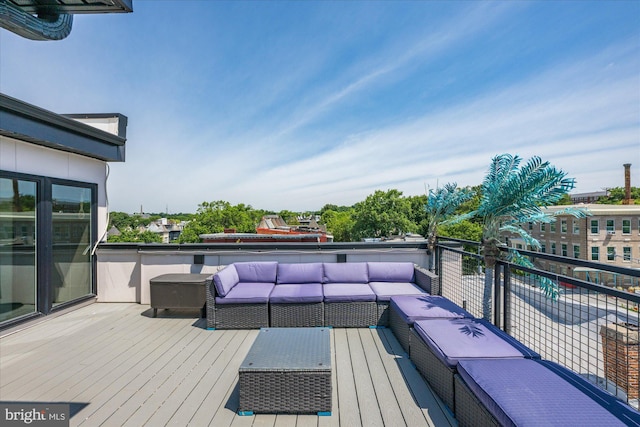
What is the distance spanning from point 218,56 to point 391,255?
712cm

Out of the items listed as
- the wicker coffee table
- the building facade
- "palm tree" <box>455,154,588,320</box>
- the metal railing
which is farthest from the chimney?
the wicker coffee table

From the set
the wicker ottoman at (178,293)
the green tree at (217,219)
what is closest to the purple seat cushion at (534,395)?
the wicker ottoman at (178,293)

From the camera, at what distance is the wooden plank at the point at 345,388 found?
1.95 meters

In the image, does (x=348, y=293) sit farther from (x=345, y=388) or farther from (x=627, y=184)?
(x=627, y=184)

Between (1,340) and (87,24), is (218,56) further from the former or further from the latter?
(1,340)

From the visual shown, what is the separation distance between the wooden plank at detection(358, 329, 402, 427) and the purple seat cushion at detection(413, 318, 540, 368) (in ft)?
1.61

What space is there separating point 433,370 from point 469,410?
51cm

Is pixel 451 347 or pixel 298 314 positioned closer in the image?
pixel 451 347

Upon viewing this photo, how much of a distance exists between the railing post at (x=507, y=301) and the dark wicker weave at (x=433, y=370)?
0.89 meters

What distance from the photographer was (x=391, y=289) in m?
3.78

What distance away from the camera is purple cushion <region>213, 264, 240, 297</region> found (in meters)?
3.53

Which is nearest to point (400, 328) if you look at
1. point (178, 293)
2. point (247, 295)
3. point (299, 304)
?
point (299, 304)

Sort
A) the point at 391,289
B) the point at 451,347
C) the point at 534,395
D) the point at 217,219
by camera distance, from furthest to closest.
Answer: the point at 217,219, the point at 391,289, the point at 451,347, the point at 534,395

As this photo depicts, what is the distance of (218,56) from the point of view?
769cm
